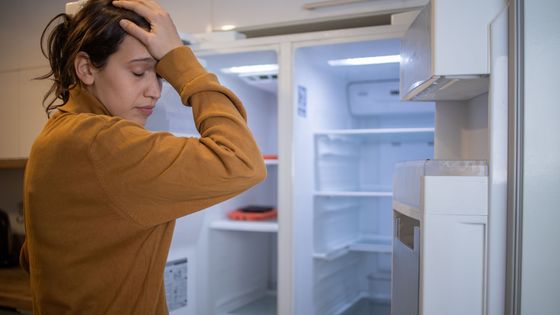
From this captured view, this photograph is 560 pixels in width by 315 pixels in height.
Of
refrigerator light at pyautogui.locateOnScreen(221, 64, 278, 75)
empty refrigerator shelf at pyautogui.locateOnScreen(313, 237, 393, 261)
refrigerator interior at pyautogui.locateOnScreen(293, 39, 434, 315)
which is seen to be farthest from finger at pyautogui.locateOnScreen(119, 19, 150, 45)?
empty refrigerator shelf at pyautogui.locateOnScreen(313, 237, 393, 261)

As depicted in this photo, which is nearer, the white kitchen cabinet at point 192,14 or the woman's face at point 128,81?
the woman's face at point 128,81

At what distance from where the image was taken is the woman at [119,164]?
2.20 ft

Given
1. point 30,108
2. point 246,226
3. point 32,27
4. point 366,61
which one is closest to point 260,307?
point 246,226

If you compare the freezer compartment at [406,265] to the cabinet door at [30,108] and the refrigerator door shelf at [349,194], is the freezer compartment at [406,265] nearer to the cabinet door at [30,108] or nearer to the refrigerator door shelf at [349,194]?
the refrigerator door shelf at [349,194]

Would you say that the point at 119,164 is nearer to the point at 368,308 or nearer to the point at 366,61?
the point at 366,61

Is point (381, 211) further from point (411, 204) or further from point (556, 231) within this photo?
point (556, 231)

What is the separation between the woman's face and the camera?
2.54 ft

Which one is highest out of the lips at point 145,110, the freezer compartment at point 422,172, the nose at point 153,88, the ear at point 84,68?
the ear at point 84,68

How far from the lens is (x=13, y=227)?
8.48 ft

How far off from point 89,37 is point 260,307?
168 centimetres

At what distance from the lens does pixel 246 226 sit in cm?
188

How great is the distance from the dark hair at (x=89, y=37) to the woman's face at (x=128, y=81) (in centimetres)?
2

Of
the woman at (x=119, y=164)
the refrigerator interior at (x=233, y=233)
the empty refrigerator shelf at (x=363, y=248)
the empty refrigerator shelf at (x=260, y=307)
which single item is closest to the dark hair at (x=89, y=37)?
the woman at (x=119, y=164)

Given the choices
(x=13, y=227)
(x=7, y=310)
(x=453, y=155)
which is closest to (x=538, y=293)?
(x=453, y=155)
